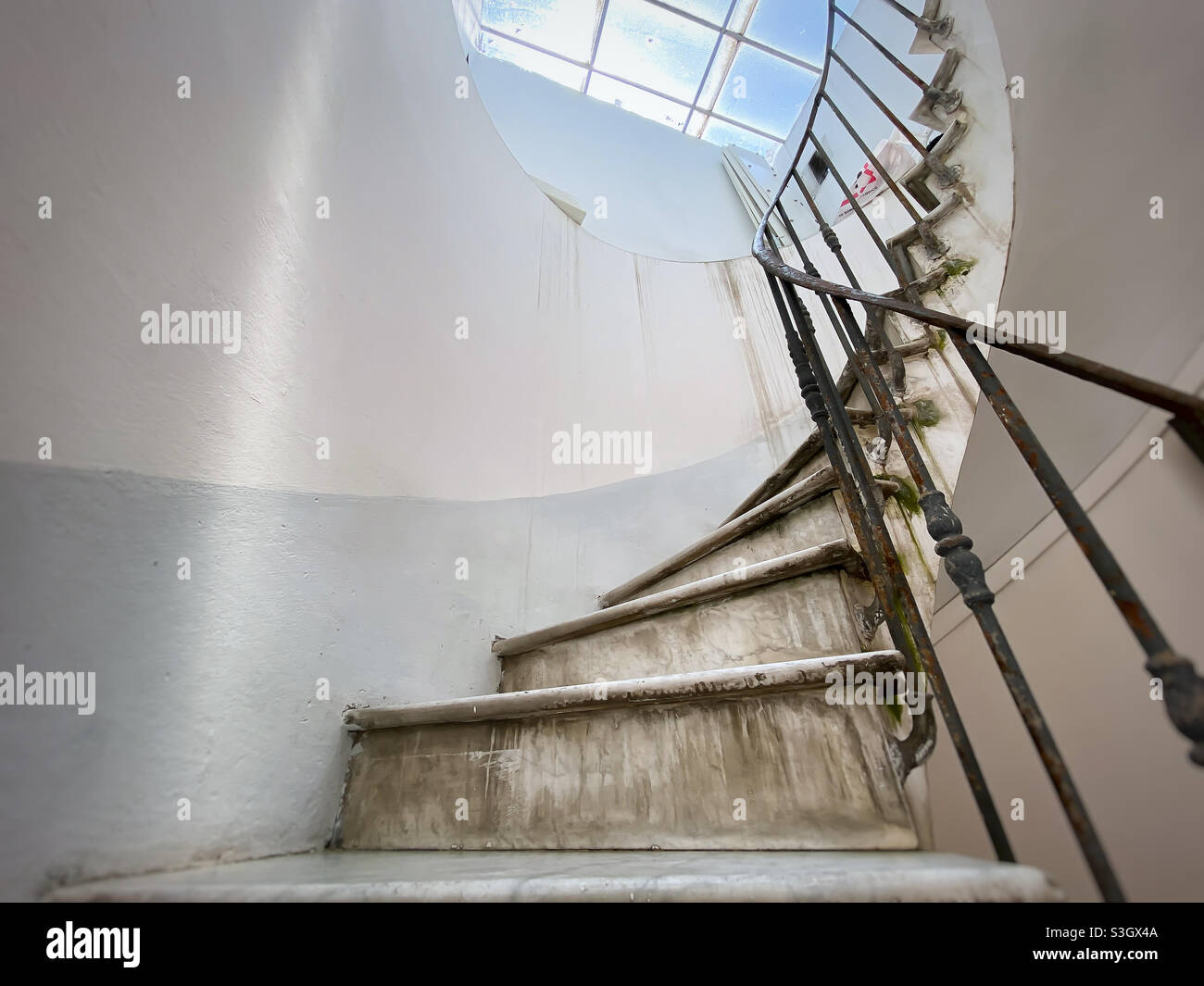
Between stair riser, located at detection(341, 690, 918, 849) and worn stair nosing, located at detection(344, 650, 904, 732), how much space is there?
2 cm

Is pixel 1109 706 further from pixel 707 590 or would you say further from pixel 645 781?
pixel 645 781

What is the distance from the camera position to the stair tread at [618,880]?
420 millimetres

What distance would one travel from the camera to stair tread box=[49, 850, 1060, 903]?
0.42 meters

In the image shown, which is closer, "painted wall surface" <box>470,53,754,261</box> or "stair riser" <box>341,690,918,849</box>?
"stair riser" <box>341,690,918,849</box>

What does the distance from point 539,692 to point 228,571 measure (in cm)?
57

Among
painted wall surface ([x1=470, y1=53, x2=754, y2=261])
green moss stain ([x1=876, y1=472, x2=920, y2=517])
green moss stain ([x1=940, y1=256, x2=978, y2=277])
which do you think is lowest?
green moss stain ([x1=876, y1=472, x2=920, y2=517])

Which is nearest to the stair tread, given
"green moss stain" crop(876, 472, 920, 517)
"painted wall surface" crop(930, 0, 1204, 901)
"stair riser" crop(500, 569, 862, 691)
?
"stair riser" crop(500, 569, 862, 691)

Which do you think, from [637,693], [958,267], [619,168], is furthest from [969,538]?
[619,168]

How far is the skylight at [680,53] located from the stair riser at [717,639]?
4344 mm

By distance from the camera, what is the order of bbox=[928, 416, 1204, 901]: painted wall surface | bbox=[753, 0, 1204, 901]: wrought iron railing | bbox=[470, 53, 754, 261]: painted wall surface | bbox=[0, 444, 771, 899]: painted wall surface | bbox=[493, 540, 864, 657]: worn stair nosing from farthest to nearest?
bbox=[470, 53, 754, 261]: painted wall surface → bbox=[493, 540, 864, 657]: worn stair nosing → bbox=[928, 416, 1204, 901]: painted wall surface → bbox=[0, 444, 771, 899]: painted wall surface → bbox=[753, 0, 1204, 901]: wrought iron railing

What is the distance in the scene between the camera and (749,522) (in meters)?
1.35

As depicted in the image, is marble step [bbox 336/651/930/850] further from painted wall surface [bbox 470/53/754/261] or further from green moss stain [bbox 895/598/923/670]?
painted wall surface [bbox 470/53/754/261]

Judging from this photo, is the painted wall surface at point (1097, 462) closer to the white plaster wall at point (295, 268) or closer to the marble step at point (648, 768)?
the marble step at point (648, 768)
